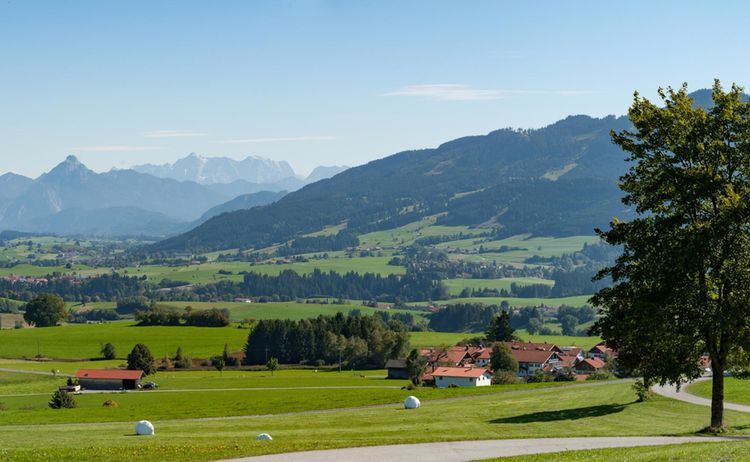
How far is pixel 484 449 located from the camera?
33500 mm

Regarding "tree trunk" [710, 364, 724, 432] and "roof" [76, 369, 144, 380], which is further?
"roof" [76, 369, 144, 380]

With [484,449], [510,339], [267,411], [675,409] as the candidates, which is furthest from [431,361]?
[484,449]

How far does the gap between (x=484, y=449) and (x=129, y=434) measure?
66.1ft

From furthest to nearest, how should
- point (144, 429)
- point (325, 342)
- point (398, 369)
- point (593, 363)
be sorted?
point (325, 342)
point (593, 363)
point (398, 369)
point (144, 429)

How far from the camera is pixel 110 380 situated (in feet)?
335

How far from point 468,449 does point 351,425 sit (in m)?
15.5

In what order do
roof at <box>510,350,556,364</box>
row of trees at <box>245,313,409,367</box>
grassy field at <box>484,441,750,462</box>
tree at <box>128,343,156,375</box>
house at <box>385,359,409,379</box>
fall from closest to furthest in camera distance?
grassy field at <box>484,441,750,462</box> → tree at <box>128,343,156,375</box> → house at <box>385,359,409,379</box> → roof at <box>510,350,556,364</box> → row of trees at <box>245,313,409,367</box>

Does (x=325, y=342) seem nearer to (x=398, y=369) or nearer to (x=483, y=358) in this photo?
(x=398, y=369)

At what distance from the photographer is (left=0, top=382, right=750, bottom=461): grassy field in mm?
34156

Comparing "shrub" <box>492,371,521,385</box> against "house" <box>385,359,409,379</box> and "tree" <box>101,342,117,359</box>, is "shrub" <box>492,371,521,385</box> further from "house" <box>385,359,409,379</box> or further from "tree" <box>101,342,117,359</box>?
"tree" <box>101,342,117,359</box>

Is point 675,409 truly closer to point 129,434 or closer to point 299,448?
point 299,448

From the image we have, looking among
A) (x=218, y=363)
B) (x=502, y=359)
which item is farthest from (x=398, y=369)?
(x=218, y=363)

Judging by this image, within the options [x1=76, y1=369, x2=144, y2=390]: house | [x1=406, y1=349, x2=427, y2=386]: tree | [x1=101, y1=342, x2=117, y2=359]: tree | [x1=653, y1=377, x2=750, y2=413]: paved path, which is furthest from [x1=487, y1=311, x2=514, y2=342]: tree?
[x1=653, y1=377, x2=750, y2=413]: paved path

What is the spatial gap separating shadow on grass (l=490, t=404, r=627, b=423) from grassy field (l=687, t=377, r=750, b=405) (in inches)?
303
